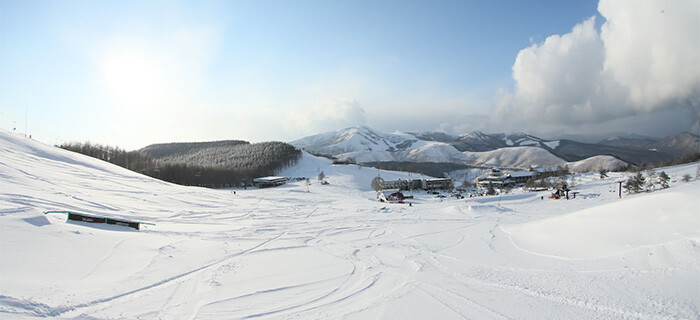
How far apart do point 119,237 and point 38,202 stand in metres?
5.11

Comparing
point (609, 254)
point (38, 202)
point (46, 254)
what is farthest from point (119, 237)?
point (609, 254)

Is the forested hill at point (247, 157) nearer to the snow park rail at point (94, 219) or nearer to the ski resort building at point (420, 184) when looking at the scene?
the ski resort building at point (420, 184)

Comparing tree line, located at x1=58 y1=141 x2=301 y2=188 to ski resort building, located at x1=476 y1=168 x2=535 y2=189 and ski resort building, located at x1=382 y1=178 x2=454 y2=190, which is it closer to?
ski resort building, located at x1=382 y1=178 x2=454 y2=190

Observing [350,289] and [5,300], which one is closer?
[5,300]

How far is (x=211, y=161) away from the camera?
413 ft

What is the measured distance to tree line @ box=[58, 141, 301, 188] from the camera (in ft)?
241

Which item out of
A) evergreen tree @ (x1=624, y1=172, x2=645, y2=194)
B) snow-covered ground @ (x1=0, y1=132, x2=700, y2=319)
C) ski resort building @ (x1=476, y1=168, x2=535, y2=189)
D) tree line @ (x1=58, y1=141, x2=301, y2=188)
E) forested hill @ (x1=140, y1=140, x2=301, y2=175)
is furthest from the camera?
forested hill @ (x1=140, y1=140, x2=301, y2=175)

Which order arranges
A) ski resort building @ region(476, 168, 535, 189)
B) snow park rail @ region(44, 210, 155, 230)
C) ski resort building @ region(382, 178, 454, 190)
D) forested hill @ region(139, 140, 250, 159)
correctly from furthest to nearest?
forested hill @ region(139, 140, 250, 159) < ski resort building @ region(476, 168, 535, 189) < ski resort building @ region(382, 178, 454, 190) < snow park rail @ region(44, 210, 155, 230)

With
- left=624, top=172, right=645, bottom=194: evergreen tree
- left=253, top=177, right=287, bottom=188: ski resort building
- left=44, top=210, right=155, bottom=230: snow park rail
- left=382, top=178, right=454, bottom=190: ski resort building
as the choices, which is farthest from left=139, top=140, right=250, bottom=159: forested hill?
left=44, top=210, right=155, bottom=230: snow park rail

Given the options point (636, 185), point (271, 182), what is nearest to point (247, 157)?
point (271, 182)

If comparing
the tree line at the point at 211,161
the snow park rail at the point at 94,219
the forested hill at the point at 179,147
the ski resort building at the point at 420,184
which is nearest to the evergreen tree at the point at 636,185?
the ski resort building at the point at 420,184

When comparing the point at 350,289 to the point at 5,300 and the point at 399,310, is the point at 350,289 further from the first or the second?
the point at 5,300

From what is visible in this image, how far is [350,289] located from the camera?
23.6ft

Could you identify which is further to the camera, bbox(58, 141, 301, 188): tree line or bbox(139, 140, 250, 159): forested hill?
bbox(139, 140, 250, 159): forested hill
